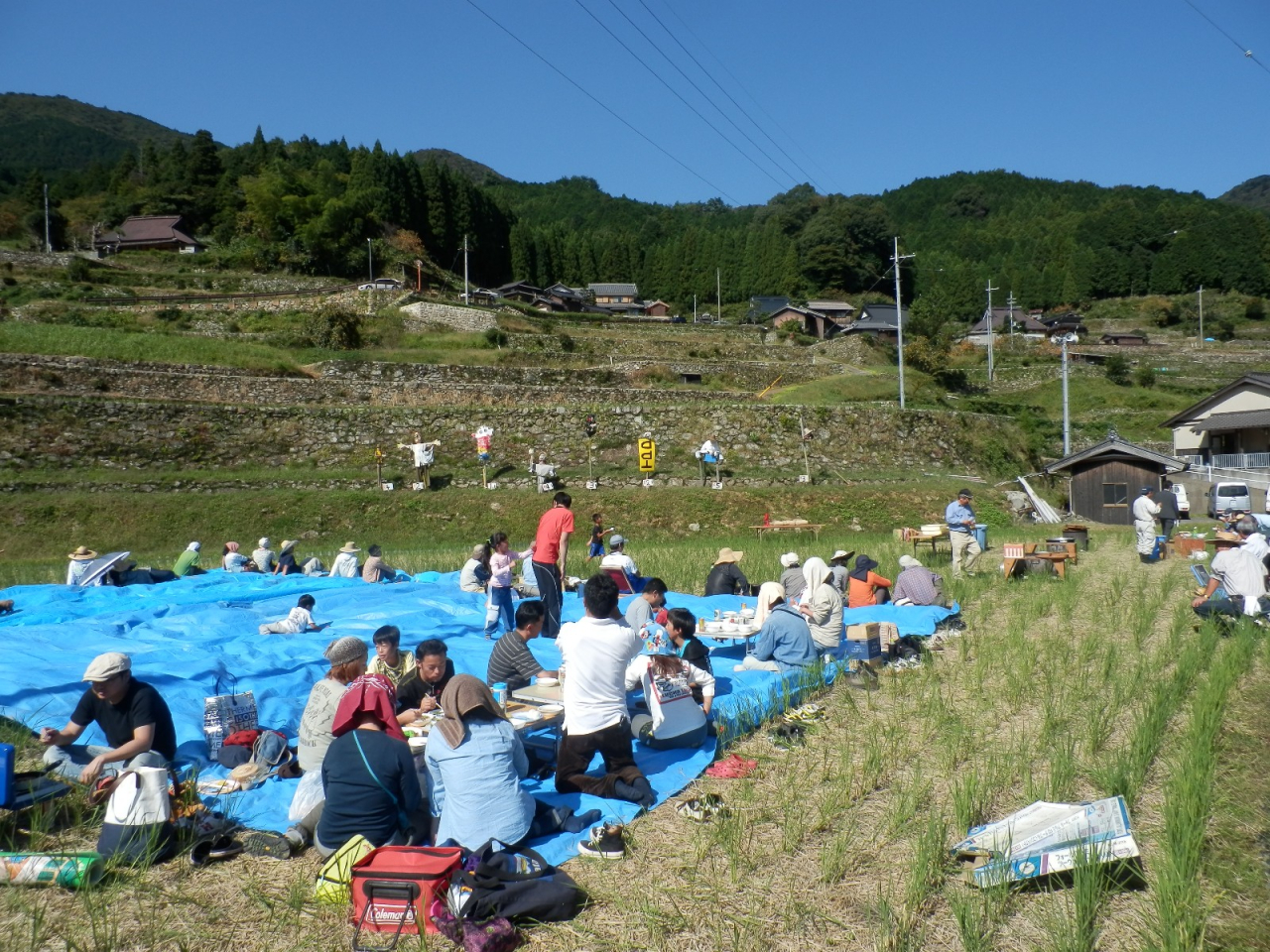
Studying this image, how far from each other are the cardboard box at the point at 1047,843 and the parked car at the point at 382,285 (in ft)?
156

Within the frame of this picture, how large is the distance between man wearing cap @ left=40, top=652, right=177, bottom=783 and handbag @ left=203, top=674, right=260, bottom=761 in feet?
2.46

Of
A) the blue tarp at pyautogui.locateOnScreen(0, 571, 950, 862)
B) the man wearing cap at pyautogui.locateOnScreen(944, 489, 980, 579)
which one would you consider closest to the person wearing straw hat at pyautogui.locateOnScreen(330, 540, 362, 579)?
the blue tarp at pyautogui.locateOnScreen(0, 571, 950, 862)

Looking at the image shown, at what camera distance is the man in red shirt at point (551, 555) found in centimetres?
1026

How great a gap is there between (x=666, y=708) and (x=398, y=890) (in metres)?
2.57

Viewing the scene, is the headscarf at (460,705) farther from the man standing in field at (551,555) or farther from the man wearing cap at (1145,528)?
the man wearing cap at (1145,528)

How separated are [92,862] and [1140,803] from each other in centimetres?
572

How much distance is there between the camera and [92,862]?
4.25 metres

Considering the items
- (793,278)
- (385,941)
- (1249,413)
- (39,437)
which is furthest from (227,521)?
(793,278)

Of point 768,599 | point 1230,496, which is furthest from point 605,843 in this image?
point 1230,496

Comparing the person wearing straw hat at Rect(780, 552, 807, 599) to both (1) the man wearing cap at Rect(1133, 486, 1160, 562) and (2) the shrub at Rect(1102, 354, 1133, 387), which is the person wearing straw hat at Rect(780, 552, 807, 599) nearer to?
(1) the man wearing cap at Rect(1133, 486, 1160, 562)

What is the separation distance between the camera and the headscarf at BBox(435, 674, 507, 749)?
15.4 ft

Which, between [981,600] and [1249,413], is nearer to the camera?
[981,600]

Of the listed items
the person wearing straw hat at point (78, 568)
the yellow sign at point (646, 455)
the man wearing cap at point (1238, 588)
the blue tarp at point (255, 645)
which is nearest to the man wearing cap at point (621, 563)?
the blue tarp at point (255, 645)

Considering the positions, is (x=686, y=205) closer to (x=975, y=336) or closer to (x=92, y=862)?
(x=975, y=336)
